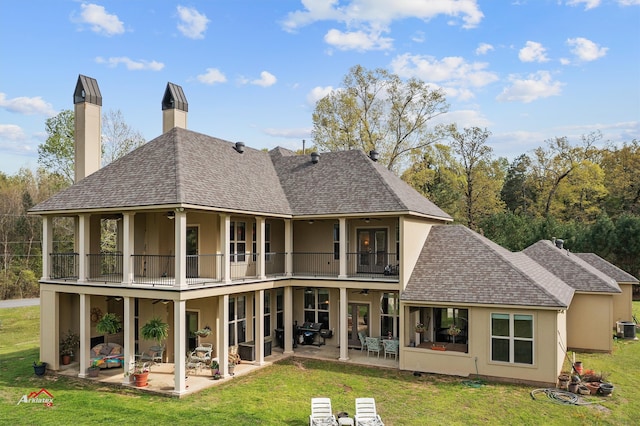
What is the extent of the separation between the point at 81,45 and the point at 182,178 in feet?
31.2

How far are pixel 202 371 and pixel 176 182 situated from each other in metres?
6.60

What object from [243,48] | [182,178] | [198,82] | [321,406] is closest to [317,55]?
[243,48]

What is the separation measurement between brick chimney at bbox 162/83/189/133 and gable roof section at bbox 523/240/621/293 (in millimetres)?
18198

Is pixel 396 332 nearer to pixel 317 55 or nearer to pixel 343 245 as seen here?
pixel 343 245

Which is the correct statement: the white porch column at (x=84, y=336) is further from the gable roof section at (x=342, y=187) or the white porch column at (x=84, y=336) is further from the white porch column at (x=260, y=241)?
the gable roof section at (x=342, y=187)

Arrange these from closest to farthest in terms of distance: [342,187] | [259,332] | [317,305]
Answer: [259,332] < [342,187] < [317,305]

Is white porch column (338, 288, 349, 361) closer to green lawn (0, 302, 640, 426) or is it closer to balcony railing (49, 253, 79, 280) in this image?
green lawn (0, 302, 640, 426)

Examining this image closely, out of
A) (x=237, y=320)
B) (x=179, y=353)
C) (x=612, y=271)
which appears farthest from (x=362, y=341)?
(x=612, y=271)

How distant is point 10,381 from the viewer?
50.1ft

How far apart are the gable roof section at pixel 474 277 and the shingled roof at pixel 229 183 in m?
1.82

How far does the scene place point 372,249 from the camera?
20078mm

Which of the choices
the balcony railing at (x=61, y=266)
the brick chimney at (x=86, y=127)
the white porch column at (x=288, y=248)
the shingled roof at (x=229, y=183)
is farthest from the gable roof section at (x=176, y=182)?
the balcony railing at (x=61, y=266)

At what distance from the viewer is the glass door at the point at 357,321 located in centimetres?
1970

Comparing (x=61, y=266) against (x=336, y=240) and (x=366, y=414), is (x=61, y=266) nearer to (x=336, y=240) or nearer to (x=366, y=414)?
(x=336, y=240)
